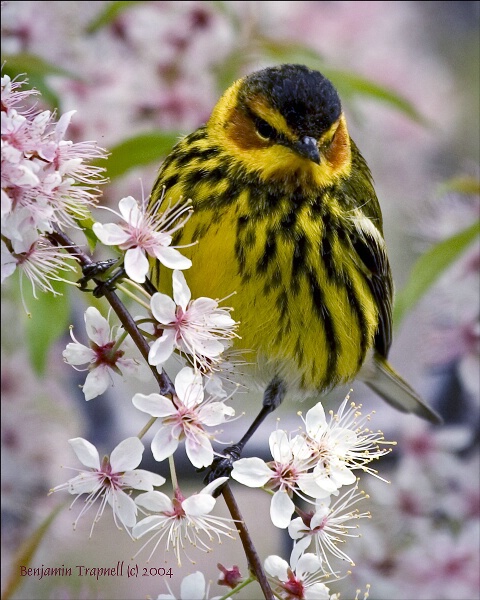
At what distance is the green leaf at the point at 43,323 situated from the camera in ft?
9.64

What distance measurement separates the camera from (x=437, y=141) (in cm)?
674

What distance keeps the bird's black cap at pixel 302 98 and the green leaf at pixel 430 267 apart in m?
0.76

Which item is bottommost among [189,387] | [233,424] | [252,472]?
[233,424]

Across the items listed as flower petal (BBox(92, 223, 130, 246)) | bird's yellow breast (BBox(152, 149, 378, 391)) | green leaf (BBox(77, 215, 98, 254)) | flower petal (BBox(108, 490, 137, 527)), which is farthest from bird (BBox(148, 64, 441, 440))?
flower petal (BBox(108, 490, 137, 527))

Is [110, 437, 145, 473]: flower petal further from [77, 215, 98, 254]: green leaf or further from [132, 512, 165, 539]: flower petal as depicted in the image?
[77, 215, 98, 254]: green leaf

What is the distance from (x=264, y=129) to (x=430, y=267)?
899mm

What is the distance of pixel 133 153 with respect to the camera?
3.13 meters

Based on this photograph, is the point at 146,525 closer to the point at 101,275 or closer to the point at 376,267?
the point at 101,275

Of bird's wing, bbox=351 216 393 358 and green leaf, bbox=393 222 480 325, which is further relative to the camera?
green leaf, bbox=393 222 480 325

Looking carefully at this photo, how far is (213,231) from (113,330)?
736mm

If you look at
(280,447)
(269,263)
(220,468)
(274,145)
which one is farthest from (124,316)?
(274,145)

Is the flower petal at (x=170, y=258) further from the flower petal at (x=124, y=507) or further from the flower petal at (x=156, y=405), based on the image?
the flower petal at (x=124, y=507)

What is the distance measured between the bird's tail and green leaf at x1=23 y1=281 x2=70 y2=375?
1260mm

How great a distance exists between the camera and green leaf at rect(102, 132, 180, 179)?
3.13 m
